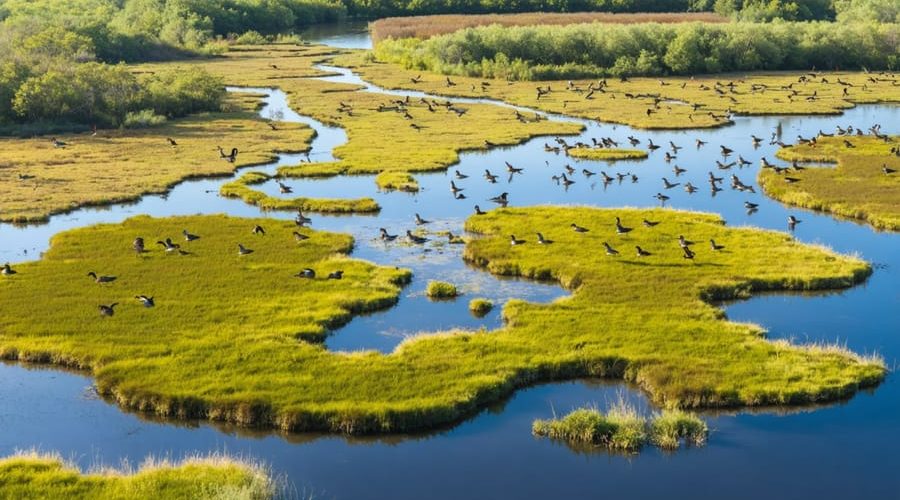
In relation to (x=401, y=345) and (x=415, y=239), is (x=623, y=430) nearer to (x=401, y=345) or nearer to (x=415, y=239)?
(x=401, y=345)

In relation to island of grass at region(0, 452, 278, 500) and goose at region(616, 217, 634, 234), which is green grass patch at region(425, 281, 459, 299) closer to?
goose at region(616, 217, 634, 234)

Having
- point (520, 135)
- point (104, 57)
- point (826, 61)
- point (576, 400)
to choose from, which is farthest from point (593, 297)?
point (104, 57)

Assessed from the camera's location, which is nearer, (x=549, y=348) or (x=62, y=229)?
(x=549, y=348)

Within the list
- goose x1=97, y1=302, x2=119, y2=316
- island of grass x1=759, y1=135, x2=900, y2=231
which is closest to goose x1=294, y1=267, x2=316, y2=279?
goose x1=97, y1=302, x2=119, y2=316

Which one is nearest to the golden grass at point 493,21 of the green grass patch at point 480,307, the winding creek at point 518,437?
the winding creek at point 518,437

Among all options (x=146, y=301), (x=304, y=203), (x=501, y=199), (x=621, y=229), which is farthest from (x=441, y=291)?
(x=304, y=203)

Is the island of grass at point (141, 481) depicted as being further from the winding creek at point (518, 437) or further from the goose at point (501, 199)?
the goose at point (501, 199)

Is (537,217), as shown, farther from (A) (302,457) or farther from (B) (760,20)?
(B) (760,20)
